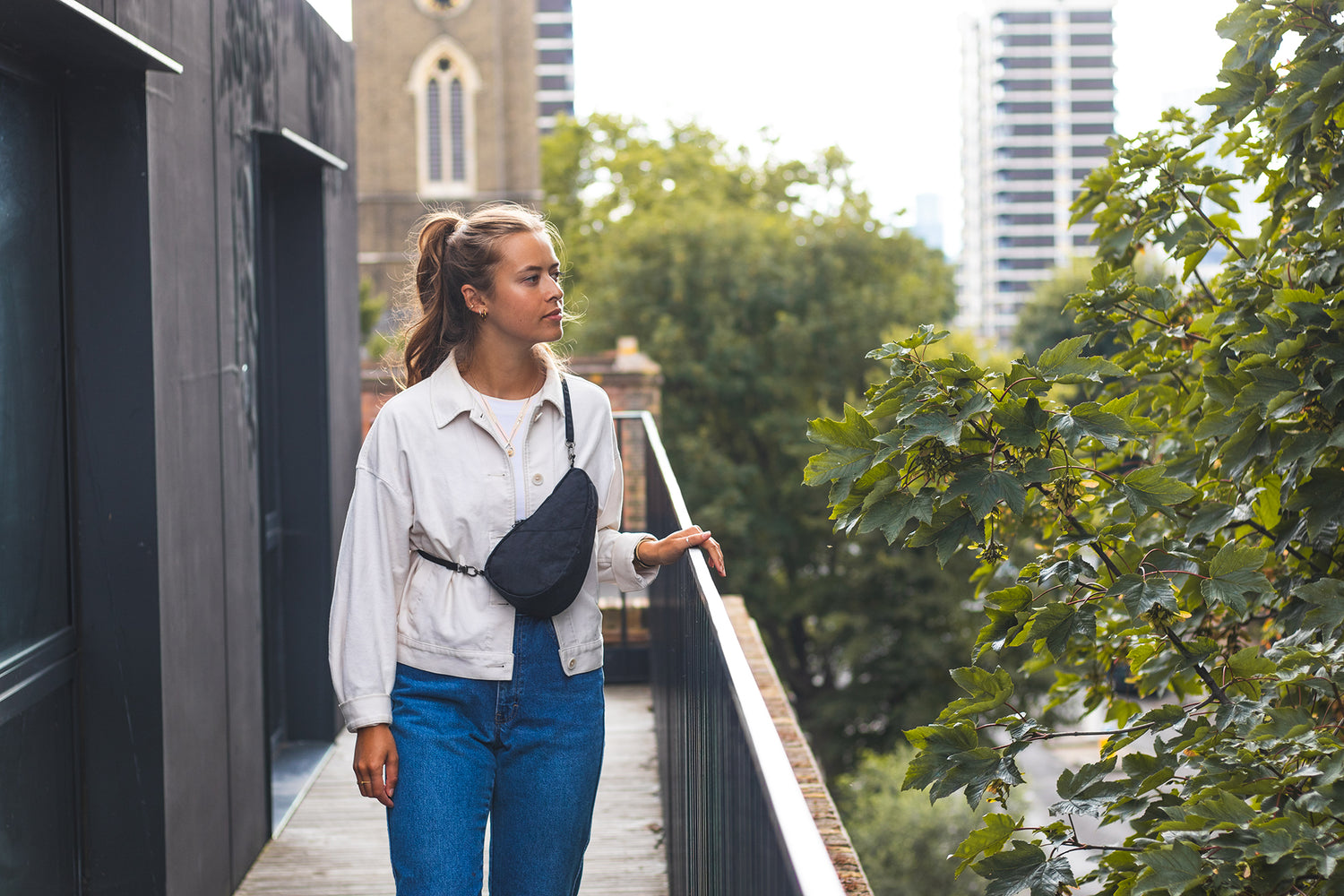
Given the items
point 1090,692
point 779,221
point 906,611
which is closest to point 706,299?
point 779,221

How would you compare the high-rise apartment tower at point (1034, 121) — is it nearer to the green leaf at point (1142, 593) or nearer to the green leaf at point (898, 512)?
the green leaf at point (1142, 593)

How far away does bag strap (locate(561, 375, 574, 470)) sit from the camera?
8.24 ft

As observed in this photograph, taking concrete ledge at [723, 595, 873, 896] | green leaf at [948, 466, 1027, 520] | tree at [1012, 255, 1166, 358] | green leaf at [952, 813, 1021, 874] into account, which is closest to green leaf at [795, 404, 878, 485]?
green leaf at [948, 466, 1027, 520]

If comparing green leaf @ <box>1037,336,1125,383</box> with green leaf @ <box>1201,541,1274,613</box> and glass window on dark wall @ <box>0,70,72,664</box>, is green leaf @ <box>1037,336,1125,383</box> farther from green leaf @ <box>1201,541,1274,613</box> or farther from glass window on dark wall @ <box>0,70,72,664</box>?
glass window on dark wall @ <box>0,70,72,664</box>

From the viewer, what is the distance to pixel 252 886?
13.1 ft

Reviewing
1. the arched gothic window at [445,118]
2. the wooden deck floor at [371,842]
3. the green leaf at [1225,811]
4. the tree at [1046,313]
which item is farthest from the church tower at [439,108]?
the green leaf at [1225,811]

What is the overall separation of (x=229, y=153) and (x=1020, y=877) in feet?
9.94

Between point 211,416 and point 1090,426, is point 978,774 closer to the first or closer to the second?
point 1090,426

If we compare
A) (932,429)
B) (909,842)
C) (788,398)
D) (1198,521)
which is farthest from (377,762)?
(788,398)

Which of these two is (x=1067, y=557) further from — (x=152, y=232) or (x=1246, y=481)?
(x=152, y=232)

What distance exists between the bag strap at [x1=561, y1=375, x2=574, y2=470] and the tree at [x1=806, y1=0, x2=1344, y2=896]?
52 cm

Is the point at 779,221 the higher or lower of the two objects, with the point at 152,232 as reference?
higher

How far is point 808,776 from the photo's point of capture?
4.62m

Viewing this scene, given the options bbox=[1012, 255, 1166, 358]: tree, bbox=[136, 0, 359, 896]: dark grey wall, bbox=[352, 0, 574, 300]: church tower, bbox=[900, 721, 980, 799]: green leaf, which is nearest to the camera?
bbox=[900, 721, 980, 799]: green leaf
